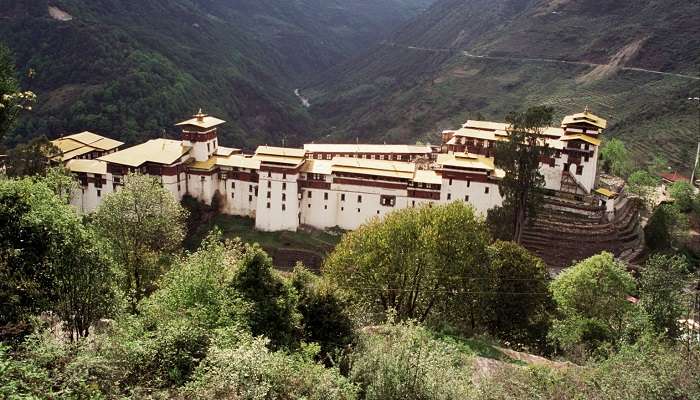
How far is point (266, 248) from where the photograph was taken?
143 ft

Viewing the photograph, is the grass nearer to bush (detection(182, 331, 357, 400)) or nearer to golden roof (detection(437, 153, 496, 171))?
golden roof (detection(437, 153, 496, 171))

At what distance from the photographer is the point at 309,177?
45281 millimetres

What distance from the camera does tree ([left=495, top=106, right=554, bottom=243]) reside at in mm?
37375

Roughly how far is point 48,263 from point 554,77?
308 feet

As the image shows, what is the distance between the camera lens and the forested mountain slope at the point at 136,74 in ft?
265

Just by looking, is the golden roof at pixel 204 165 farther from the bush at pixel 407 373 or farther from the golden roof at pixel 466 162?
the bush at pixel 407 373

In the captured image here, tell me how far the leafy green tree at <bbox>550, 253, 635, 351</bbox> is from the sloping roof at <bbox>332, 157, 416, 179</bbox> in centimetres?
1677

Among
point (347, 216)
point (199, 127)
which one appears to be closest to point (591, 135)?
point (347, 216)

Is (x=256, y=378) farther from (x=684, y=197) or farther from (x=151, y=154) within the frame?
(x=684, y=197)

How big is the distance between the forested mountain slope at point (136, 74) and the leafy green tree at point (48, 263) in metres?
47.6

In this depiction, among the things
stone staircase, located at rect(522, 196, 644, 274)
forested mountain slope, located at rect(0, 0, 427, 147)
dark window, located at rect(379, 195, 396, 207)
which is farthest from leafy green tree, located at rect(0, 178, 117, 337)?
forested mountain slope, located at rect(0, 0, 427, 147)

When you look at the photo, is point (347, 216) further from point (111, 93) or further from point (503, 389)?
point (111, 93)

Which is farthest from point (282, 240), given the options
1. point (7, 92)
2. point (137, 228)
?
point (7, 92)

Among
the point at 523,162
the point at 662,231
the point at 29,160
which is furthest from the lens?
the point at 662,231
